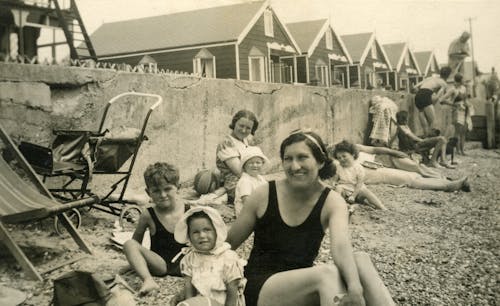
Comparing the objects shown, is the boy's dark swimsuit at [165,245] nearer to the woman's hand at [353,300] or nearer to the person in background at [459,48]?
the woman's hand at [353,300]

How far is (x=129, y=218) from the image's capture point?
3.25 meters

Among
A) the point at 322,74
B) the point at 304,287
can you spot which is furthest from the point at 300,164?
the point at 322,74

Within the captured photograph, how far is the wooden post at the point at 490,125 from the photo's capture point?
796 centimetres

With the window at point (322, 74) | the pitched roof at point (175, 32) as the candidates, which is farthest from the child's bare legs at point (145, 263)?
the window at point (322, 74)

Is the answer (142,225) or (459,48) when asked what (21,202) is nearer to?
(142,225)

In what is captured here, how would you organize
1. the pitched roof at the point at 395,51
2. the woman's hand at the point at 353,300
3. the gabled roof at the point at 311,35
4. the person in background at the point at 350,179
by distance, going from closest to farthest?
the woman's hand at the point at 353,300
the person in background at the point at 350,179
the gabled roof at the point at 311,35
the pitched roof at the point at 395,51

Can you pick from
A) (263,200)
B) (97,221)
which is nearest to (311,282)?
(263,200)

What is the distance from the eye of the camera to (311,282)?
1.73 metres

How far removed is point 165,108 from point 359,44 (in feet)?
57.8

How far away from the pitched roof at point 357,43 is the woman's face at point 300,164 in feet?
61.5

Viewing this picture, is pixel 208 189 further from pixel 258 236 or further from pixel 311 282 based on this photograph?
pixel 311 282

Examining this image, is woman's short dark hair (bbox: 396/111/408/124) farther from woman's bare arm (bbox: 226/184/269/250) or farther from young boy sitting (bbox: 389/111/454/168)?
woman's bare arm (bbox: 226/184/269/250)

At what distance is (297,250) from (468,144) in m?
7.45

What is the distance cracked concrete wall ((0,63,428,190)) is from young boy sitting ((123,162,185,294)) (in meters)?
1.19
